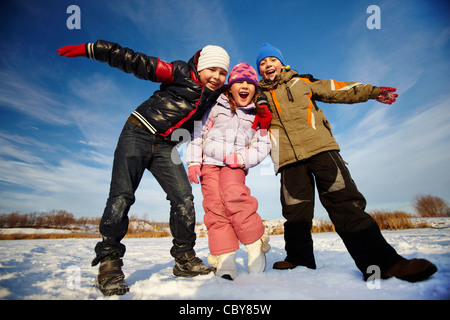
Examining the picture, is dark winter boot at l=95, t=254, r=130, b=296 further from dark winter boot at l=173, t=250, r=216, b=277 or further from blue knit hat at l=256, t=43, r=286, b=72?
blue knit hat at l=256, t=43, r=286, b=72

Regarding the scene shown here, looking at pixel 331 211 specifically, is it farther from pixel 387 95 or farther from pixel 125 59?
pixel 125 59

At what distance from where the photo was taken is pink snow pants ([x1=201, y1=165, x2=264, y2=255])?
1.78 meters

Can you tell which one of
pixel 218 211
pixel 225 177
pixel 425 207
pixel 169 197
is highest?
pixel 225 177

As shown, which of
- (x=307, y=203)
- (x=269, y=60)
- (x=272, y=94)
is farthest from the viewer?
(x=269, y=60)

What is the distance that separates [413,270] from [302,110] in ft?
5.07

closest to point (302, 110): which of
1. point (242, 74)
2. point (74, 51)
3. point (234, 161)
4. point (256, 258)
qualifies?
point (242, 74)

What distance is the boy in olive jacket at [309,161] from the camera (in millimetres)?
1682

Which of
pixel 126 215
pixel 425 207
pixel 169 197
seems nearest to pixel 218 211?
pixel 169 197

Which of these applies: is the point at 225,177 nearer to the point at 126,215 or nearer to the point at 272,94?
the point at 126,215

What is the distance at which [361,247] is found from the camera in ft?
4.92

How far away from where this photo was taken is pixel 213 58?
2.22m

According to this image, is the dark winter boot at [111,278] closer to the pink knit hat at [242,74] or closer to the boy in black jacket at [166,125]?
the boy in black jacket at [166,125]

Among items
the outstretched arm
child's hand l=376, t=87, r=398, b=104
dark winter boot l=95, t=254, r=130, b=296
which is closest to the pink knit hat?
the outstretched arm

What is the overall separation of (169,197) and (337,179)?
1675 mm
